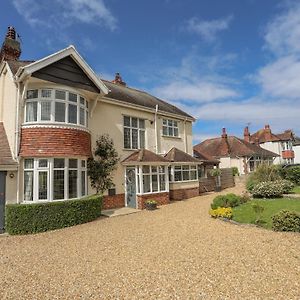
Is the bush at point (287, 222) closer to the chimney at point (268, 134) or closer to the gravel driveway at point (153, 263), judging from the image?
the gravel driveway at point (153, 263)

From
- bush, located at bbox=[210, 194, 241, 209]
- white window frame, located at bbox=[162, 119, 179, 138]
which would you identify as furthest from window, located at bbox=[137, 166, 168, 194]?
bush, located at bbox=[210, 194, 241, 209]

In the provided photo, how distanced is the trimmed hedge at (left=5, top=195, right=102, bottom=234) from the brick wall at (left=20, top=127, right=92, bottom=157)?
238 centimetres

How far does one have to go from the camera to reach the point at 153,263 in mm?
6801

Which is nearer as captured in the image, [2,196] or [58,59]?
[2,196]

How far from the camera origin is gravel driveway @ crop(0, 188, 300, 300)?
17.3 ft

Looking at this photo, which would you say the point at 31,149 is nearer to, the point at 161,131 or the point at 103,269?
the point at 103,269

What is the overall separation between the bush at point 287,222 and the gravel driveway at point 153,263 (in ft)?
1.71

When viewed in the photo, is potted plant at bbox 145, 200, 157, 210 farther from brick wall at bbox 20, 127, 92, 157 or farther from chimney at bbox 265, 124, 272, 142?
chimney at bbox 265, 124, 272, 142

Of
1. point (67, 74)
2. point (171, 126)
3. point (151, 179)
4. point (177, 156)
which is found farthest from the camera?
point (171, 126)

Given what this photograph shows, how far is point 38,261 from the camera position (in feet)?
24.1

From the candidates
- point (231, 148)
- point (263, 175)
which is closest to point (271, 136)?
point (231, 148)

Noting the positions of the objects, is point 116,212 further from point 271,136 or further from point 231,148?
point 271,136

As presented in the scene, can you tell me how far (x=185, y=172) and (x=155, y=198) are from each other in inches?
196

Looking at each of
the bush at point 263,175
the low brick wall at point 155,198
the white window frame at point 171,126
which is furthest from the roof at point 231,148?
the low brick wall at point 155,198
